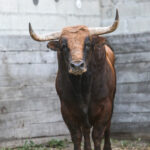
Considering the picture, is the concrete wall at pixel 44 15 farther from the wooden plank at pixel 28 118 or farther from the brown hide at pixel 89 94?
the brown hide at pixel 89 94

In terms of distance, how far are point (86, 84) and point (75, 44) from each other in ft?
2.05

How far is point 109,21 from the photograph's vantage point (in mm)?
8297

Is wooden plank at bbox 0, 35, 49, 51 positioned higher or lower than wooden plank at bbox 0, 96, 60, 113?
higher

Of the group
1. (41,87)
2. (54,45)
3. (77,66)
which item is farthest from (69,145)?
(77,66)

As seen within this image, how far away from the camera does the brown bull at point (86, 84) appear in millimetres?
4809

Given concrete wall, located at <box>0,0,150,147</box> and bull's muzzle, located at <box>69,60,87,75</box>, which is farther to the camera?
concrete wall, located at <box>0,0,150,147</box>

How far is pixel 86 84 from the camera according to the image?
499 cm

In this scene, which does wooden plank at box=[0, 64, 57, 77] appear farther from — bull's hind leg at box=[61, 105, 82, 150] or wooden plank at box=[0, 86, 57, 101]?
bull's hind leg at box=[61, 105, 82, 150]

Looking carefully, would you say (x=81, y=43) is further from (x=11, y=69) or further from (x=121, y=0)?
(x=121, y=0)

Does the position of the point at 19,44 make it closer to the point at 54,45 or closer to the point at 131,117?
the point at 54,45

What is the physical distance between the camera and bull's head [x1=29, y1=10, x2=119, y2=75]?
4.38 metres

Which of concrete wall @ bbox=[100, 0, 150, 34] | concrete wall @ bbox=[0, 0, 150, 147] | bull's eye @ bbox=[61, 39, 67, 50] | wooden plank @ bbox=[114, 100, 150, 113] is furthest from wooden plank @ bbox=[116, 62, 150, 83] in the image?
bull's eye @ bbox=[61, 39, 67, 50]

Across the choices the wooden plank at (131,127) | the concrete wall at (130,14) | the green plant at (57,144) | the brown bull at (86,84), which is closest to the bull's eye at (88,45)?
the brown bull at (86,84)

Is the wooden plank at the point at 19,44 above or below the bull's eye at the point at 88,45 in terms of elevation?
below
